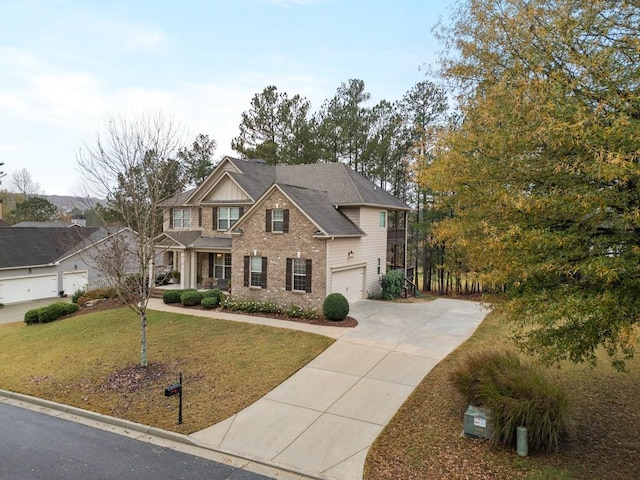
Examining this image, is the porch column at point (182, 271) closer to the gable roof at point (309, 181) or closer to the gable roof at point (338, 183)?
the gable roof at point (309, 181)

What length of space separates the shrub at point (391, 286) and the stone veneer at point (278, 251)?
646 centimetres

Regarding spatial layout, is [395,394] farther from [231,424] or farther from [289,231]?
[289,231]

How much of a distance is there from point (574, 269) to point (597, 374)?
728 centimetres

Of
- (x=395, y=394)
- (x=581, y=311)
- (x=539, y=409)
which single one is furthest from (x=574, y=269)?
(x=395, y=394)

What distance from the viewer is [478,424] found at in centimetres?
704

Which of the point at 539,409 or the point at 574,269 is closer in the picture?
the point at 574,269

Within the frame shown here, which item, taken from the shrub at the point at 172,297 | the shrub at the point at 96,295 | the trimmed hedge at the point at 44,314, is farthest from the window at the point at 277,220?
the trimmed hedge at the point at 44,314

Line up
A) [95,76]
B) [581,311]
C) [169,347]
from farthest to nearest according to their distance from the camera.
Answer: [95,76]
[169,347]
[581,311]

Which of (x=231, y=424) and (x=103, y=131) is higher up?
(x=103, y=131)

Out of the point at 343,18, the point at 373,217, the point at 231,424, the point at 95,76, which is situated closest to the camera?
the point at 231,424

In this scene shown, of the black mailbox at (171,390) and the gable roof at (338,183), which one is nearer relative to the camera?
the black mailbox at (171,390)

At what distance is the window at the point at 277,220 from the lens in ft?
60.2

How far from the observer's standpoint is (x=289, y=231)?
18.2 metres

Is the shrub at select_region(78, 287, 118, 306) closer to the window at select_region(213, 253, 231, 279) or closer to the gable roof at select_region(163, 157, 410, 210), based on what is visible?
the window at select_region(213, 253, 231, 279)
